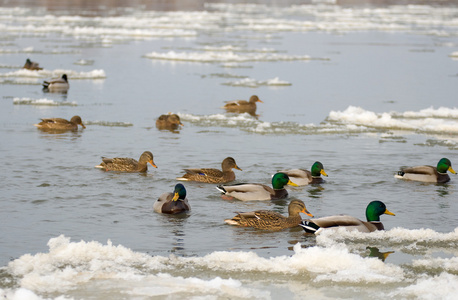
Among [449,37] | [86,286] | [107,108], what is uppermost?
[449,37]

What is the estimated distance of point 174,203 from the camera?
11.1 m

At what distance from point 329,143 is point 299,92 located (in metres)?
7.49

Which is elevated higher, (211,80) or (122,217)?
(211,80)

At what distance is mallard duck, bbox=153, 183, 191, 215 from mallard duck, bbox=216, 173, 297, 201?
1018 millimetres

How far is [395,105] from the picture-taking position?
2155 cm

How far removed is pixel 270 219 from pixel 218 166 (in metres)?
3.93

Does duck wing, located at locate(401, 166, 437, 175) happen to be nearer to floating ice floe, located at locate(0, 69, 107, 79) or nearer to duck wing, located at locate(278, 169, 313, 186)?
duck wing, located at locate(278, 169, 313, 186)

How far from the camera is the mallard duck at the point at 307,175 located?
13000 millimetres

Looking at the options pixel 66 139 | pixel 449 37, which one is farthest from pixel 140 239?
pixel 449 37

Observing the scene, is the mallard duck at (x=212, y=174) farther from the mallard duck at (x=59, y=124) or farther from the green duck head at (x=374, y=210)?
the mallard duck at (x=59, y=124)

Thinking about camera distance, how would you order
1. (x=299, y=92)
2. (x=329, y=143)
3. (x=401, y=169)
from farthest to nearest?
(x=299, y=92)
(x=329, y=143)
(x=401, y=169)

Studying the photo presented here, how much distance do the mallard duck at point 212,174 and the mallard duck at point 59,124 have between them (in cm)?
502

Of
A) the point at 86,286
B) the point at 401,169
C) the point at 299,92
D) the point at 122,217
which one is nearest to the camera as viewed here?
the point at 86,286

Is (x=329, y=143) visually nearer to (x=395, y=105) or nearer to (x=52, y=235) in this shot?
(x=395, y=105)
